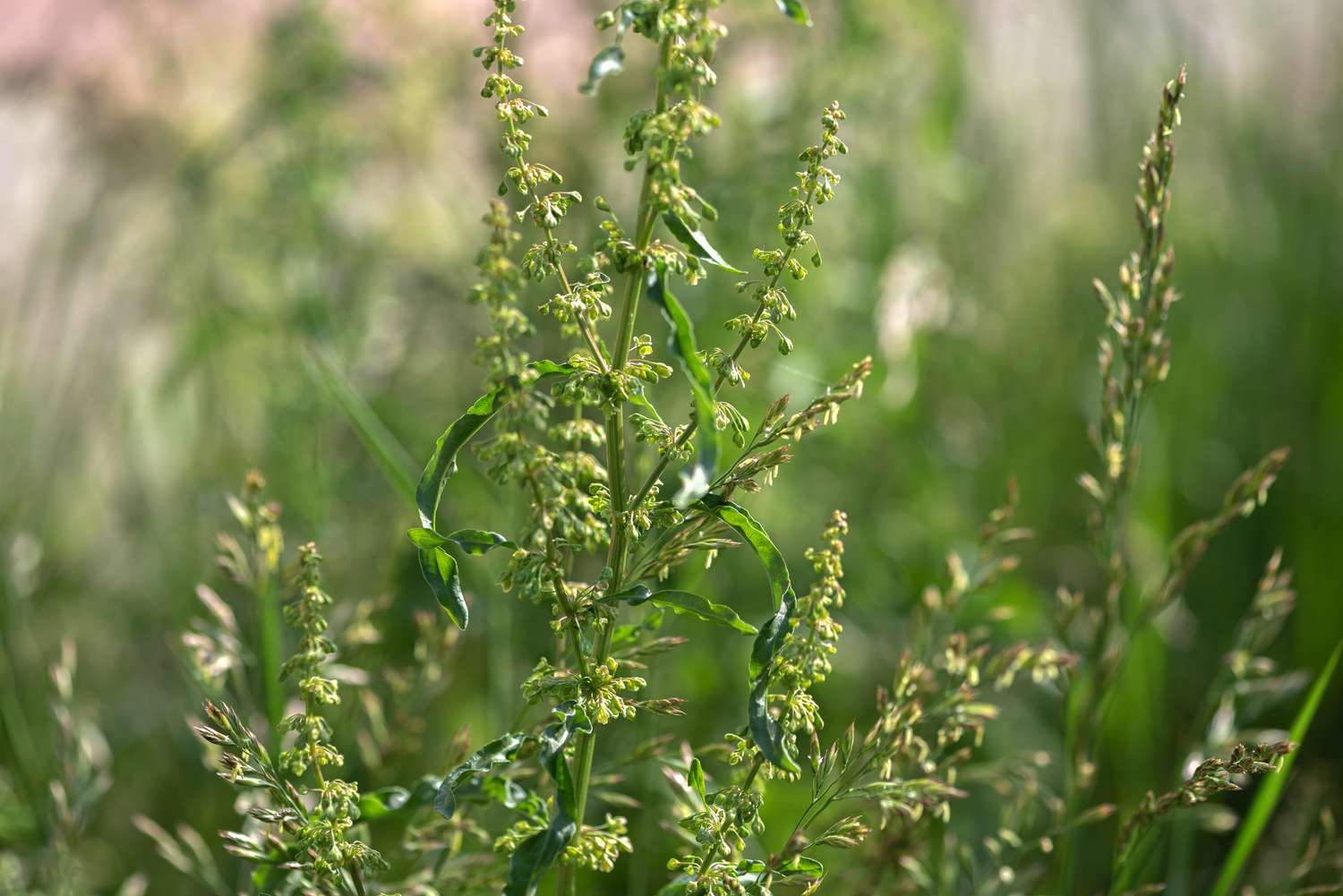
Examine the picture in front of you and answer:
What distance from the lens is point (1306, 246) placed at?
6.95 ft

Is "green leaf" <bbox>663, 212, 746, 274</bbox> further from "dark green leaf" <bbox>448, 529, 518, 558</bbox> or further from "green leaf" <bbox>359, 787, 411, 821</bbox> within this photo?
"green leaf" <bbox>359, 787, 411, 821</bbox>

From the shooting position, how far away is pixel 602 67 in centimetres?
54

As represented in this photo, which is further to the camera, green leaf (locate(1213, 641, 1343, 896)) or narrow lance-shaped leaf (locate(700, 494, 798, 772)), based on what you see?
green leaf (locate(1213, 641, 1343, 896))

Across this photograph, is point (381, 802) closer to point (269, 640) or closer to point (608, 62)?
point (269, 640)

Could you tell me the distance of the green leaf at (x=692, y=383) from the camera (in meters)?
0.53

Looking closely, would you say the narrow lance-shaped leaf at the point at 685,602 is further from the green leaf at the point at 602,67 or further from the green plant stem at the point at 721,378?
the green leaf at the point at 602,67

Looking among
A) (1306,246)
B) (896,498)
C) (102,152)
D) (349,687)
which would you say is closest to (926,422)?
(896,498)

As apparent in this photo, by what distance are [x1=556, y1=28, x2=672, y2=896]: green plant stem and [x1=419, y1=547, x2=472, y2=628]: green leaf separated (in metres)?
0.07

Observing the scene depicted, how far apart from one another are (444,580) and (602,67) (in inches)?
10.0

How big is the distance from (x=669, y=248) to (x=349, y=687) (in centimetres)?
76

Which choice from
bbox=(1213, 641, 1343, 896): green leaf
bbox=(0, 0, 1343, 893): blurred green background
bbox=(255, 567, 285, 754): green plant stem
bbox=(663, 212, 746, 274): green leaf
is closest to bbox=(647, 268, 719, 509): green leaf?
bbox=(663, 212, 746, 274): green leaf

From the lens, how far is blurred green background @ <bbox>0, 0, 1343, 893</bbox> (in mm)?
1624

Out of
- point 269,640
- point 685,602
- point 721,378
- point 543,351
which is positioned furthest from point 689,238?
point 543,351

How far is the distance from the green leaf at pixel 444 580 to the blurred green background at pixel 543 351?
2.03 ft
